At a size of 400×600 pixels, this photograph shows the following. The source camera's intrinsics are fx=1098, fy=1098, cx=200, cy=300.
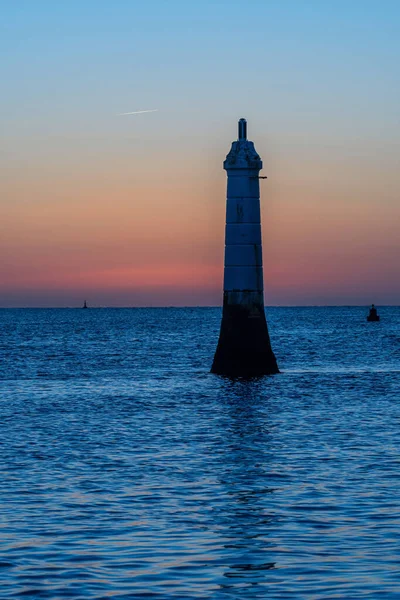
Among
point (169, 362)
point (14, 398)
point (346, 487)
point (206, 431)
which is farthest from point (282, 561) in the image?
point (169, 362)

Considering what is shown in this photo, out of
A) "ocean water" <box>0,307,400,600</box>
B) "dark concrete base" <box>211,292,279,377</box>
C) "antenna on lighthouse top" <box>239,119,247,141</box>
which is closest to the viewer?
"ocean water" <box>0,307,400,600</box>

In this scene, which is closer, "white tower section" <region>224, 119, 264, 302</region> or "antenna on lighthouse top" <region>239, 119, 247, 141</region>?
"white tower section" <region>224, 119, 264, 302</region>

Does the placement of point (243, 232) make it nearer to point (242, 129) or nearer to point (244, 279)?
point (244, 279)

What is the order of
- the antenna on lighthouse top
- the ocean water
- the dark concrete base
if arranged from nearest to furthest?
1. the ocean water
2. the dark concrete base
3. the antenna on lighthouse top

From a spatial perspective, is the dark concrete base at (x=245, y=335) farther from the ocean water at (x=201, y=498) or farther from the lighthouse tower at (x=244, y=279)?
the ocean water at (x=201, y=498)

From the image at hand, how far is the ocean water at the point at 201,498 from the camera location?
11836 mm

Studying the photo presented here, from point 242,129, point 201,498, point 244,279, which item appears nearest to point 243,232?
point 244,279

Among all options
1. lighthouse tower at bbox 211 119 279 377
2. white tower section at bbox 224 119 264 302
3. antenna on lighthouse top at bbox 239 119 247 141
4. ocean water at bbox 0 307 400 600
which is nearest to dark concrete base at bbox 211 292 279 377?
lighthouse tower at bbox 211 119 279 377

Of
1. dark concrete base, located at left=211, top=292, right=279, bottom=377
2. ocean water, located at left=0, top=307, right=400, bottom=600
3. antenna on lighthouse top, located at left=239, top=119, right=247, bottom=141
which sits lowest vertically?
ocean water, located at left=0, top=307, right=400, bottom=600

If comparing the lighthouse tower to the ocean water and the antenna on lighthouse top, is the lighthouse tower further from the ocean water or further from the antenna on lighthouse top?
the ocean water

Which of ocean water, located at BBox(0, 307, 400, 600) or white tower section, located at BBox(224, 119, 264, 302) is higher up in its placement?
white tower section, located at BBox(224, 119, 264, 302)

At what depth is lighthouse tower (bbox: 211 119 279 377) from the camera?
133ft

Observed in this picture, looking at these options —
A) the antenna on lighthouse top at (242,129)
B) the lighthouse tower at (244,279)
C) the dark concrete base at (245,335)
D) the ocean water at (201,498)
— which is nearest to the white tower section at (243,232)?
the lighthouse tower at (244,279)

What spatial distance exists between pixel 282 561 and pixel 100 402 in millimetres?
23109
